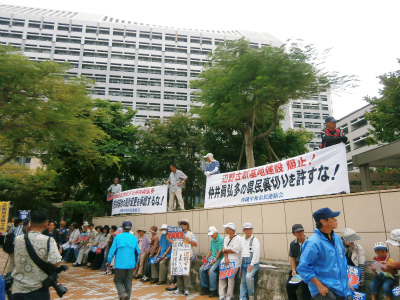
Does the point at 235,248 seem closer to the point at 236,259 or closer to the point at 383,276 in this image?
the point at 236,259

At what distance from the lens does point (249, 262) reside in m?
5.82

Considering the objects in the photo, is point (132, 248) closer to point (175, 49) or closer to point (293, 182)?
point (293, 182)

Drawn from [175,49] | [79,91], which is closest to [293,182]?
[79,91]

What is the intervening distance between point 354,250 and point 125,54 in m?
62.9

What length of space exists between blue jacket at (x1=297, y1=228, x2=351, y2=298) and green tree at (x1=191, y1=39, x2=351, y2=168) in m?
9.56

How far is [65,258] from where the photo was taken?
1300cm

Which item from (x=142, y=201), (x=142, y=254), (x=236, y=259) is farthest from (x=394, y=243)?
(x=142, y=201)

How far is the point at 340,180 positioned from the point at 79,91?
336 inches

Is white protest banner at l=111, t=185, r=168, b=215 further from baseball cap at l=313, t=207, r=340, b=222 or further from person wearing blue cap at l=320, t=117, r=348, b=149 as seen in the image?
baseball cap at l=313, t=207, r=340, b=222

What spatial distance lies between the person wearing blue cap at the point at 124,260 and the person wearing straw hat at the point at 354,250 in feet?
12.3

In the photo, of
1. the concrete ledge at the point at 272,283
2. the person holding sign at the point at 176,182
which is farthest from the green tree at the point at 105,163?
the concrete ledge at the point at 272,283

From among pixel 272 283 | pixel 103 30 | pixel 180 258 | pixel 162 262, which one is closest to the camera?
pixel 272 283

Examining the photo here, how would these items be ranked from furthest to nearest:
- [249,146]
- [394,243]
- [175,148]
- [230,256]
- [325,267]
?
[175,148], [249,146], [230,256], [394,243], [325,267]

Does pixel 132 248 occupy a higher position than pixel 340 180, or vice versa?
pixel 340 180
